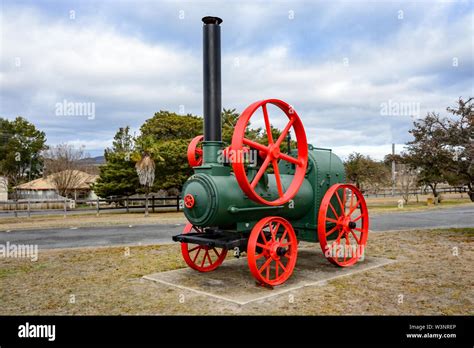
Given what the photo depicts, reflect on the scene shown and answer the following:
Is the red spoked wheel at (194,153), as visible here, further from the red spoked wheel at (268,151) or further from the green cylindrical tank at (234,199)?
the red spoked wheel at (268,151)

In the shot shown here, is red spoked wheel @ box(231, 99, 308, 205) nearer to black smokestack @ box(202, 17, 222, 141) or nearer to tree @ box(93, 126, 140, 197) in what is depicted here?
black smokestack @ box(202, 17, 222, 141)

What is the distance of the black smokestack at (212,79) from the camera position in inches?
279

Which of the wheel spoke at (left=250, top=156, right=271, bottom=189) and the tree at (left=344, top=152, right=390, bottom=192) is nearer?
the wheel spoke at (left=250, top=156, right=271, bottom=189)

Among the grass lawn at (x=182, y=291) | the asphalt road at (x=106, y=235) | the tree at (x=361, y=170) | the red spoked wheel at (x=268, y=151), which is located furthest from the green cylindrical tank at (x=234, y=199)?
the tree at (x=361, y=170)

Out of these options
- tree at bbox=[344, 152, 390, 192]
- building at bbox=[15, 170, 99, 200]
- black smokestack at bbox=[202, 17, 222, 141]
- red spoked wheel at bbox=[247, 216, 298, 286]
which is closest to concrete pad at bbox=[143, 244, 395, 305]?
red spoked wheel at bbox=[247, 216, 298, 286]

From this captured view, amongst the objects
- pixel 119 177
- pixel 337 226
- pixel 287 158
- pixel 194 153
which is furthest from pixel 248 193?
pixel 119 177

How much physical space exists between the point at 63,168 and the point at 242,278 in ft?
136

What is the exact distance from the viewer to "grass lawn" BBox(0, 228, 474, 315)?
584 centimetres

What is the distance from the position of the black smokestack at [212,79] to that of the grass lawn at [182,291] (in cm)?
304

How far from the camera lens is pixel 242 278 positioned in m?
7.56

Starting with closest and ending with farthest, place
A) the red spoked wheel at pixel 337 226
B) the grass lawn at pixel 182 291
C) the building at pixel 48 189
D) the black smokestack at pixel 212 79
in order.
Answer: the grass lawn at pixel 182 291 → the black smokestack at pixel 212 79 → the red spoked wheel at pixel 337 226 → the building at pixel 48 189

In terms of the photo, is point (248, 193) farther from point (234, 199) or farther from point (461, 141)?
Answer: point (461, 141)

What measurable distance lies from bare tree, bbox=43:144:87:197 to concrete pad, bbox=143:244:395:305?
36.5m

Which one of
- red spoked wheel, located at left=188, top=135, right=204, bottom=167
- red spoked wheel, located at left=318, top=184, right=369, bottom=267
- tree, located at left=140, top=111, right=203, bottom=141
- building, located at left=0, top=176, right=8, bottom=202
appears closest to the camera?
red spoked wheel, located at left=188, top=135, right=204, bottom=167
